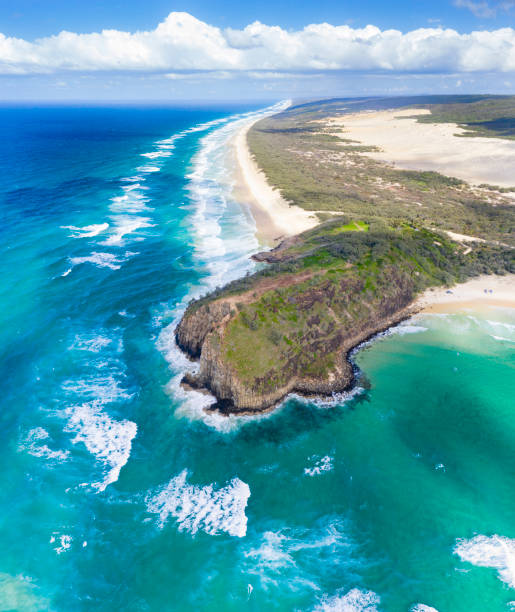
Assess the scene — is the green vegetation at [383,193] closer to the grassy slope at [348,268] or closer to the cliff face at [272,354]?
the grassy slope at [348,268]

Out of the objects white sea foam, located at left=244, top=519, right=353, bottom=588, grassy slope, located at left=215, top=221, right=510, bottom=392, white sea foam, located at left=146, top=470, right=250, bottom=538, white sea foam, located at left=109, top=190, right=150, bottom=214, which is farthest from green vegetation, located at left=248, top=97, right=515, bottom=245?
white sea foam, located at left=244, top=519, right=353, bottom=588

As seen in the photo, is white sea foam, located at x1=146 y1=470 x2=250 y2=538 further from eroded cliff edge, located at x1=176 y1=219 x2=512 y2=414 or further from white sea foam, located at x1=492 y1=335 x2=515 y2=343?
white sea foam, located at x1=492 y1=335 x2=515 y2=343

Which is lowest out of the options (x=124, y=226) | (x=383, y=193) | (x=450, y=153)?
(x=124, y=226)

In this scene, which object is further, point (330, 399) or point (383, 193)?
point (383, 193)

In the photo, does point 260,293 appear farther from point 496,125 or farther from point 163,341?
point 496,125

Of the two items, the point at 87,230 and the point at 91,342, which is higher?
the point at 87,230

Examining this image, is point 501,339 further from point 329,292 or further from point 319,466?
point 319,466

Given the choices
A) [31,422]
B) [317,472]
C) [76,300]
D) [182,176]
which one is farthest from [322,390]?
[182,176]

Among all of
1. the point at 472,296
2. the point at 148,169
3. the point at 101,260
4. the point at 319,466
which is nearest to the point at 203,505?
the point at 319,466
